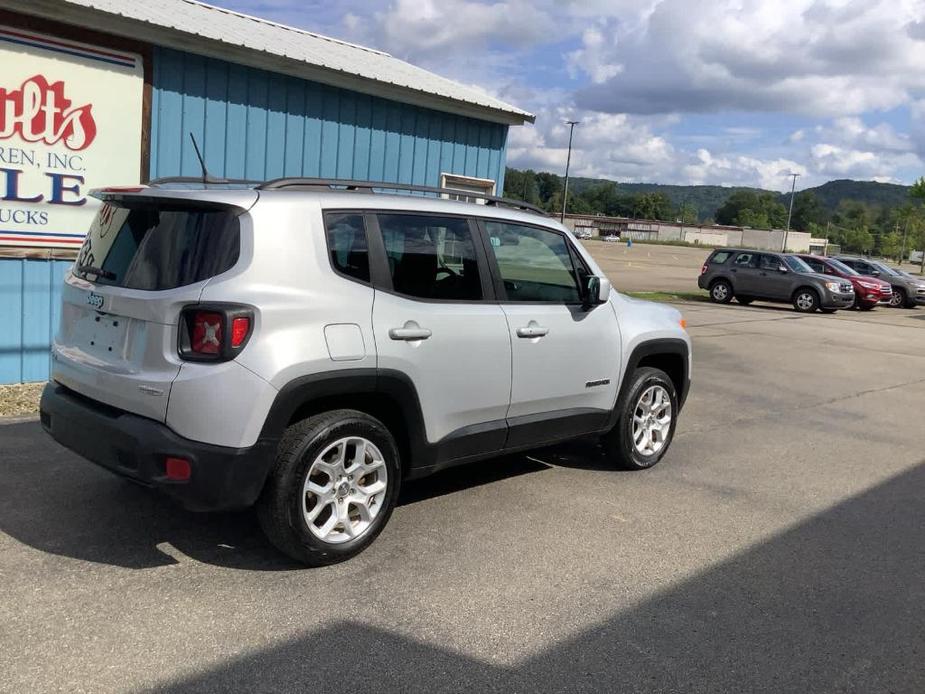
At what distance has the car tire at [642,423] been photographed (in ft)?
18.3

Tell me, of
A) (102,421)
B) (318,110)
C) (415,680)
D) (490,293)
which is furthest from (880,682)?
(318,110)

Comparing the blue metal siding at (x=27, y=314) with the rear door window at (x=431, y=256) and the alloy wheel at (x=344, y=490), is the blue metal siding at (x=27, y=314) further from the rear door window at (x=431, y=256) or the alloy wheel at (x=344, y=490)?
the alloy wheel at (x=344, y=490)

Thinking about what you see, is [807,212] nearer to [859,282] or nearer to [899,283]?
[899,283]

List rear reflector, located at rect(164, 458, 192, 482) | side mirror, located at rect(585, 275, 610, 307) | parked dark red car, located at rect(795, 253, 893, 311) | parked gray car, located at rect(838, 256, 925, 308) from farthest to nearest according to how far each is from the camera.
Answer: parked gray car, located at rect(838, 256, 925, 308), parked dark red car, located at rect(795, 253, 893, 311), side mirror, located at rect(585, 275, 610, 307), rear reflector, located at rect(164, 458, 192, 482)

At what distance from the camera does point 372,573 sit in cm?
392

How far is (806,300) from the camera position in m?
22.6

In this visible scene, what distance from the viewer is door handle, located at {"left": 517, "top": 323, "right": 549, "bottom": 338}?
183 inches

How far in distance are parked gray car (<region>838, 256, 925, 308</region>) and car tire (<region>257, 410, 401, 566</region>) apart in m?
26.1

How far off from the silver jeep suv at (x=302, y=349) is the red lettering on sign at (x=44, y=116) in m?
3.84

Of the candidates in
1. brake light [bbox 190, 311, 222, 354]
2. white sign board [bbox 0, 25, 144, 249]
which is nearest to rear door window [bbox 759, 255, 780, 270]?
white sign board [bbox 0, 25, 144, 249]

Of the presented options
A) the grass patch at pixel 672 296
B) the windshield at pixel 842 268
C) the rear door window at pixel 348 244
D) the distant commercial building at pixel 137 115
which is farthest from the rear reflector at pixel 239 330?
the windshield at pixel 842 268

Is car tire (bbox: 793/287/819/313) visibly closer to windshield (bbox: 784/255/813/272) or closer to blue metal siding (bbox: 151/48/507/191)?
windshield (bbox: 784/255/813/272)

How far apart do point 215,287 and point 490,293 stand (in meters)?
1.62

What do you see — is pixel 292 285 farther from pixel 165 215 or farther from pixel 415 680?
pixel 415 680
